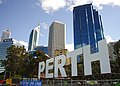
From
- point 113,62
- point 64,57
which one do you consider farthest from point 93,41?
point 64,57

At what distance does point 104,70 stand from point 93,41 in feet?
465

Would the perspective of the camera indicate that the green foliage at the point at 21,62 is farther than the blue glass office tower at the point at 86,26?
No

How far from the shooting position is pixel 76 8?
182375 millimetres

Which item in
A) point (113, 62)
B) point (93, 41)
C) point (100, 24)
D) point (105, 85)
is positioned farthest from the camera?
point (100, 24)

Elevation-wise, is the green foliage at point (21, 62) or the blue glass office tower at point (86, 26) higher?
the blue glass office tower at point (86, 26)

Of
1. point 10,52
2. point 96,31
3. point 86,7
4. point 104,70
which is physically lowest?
point 104,70

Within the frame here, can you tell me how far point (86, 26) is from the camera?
166500 millimetres

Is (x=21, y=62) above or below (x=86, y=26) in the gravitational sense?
below

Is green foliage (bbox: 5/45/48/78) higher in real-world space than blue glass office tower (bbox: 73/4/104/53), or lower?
lower

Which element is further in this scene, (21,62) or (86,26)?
(86,26)

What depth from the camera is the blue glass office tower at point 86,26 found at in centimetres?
15912

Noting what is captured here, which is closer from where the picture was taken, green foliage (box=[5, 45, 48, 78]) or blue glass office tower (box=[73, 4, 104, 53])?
green foliage (box=[5, 45, 48, 78])

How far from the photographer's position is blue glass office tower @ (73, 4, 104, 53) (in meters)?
159

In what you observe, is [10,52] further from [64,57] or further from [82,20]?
[82,20]
